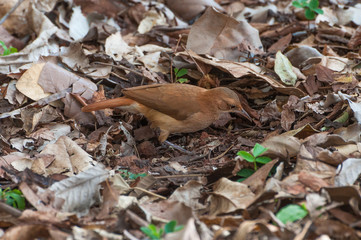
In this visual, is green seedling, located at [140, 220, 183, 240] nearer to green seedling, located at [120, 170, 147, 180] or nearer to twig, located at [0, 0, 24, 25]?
green seedling, located at [120, 170, 147, 180]

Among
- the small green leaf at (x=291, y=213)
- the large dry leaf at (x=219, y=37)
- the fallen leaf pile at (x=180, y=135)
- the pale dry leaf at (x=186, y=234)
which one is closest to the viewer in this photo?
the pale dry leaf at (x=186, y=234)

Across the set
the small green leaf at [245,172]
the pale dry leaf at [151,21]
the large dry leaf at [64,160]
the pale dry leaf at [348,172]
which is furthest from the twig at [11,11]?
the pale dry leaf at [348,172]

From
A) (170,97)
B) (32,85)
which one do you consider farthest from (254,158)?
(32,85)

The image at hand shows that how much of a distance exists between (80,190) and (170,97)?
7.37ft

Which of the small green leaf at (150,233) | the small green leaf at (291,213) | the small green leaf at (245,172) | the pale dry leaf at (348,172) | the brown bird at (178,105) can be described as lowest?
the brown bird at (178,105)

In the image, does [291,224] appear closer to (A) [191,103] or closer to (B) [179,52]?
(A) [191,103]

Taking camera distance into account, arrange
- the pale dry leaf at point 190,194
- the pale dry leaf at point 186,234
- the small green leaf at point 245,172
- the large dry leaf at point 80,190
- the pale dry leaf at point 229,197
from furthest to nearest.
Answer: the small green leaf at point 245,172 < the pale dry leaf at point 190,194 < the large dry leaf at point 80,190 < the pale dry leaf at point 229,197 < the pale dry leaf at point 186,234

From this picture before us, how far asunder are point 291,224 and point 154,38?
472cm

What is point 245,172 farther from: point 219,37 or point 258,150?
point 219,37

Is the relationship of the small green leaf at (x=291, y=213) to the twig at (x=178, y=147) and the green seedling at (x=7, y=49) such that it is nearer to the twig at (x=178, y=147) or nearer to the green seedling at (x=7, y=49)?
the twig at (x=178, y=147)

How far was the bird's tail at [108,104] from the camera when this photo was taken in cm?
551

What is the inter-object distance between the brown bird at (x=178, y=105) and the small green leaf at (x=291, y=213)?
2.48 m

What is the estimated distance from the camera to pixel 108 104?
220 inches

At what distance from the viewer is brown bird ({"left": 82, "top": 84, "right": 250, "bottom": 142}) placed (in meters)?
5.72
